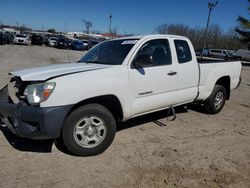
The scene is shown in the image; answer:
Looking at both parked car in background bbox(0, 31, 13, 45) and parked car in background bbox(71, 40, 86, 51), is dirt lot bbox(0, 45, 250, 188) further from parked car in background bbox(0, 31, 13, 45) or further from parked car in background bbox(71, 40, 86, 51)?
parked car in background bbox(71, 40, 86, 51)

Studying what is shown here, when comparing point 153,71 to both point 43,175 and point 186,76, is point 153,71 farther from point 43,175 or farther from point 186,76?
point 43,175

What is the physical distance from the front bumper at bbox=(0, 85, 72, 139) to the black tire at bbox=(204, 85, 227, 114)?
377 cm

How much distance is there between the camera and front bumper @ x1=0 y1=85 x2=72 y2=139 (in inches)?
136

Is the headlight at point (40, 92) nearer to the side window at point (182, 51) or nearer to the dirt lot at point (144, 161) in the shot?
the dirt lot at point (144, 161)

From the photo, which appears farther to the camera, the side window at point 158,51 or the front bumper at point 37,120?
the side window at point 158,51

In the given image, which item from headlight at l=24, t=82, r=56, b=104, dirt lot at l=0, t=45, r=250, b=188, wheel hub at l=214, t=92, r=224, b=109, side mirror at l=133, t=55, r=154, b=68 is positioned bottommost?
dirt lot at l=0, t=45, r=250, b=188

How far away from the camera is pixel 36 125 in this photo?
352 centimetres

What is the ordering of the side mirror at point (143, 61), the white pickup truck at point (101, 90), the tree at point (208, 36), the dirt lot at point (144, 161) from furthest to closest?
the tree at point (208, 36)
the side mirror at point (143, 61)
the white pickup truck at point (101, 90)
the dirt lot at point (144, 161)

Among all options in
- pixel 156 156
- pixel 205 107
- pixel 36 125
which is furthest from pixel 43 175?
pixel 205 107

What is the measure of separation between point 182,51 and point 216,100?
1785 millimetres

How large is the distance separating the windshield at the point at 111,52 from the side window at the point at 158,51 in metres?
0.24

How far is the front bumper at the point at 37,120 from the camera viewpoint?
345 centimetres

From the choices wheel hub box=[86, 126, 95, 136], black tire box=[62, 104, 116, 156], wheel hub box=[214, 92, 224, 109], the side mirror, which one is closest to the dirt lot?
black tire box=[62, 104, 116, 156]

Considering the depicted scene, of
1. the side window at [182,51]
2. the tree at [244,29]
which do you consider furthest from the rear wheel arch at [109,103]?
the tree at [244,29]
